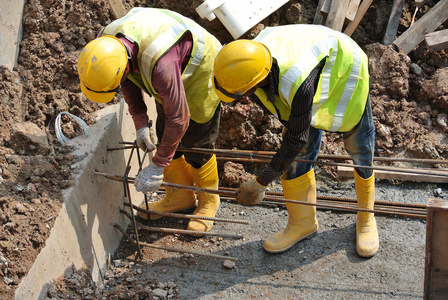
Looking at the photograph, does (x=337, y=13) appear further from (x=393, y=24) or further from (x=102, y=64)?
(x=102, y=64)

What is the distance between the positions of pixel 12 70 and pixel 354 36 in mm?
3762

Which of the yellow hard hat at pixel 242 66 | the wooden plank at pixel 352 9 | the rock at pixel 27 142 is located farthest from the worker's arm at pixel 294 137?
the wooden plank at pixel 352 9

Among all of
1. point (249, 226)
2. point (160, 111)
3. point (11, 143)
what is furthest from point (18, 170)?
point (249, 226)

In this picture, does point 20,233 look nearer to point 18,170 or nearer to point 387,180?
point 18,170

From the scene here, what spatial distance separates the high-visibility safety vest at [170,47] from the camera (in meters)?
3.26

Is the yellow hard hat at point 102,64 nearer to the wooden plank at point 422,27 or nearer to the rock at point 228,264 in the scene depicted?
the rock at point 228,264

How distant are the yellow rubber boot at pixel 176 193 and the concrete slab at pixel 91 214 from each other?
29cm

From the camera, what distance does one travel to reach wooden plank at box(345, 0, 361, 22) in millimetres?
→ 5207

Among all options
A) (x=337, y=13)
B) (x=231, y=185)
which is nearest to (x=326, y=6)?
(x=337, y=13)

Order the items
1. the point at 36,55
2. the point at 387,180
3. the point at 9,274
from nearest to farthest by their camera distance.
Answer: the point at 9,274
the point at 36,55
the point at 387,180

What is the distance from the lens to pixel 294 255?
13.9 feet

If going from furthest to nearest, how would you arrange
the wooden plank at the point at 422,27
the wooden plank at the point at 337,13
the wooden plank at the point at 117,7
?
1. the wooden plank at the point at 422,27
2. the wooden plank at the point at 337,13
3. the wooden plank at the point at 117,7

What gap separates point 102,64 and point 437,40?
3.92 m

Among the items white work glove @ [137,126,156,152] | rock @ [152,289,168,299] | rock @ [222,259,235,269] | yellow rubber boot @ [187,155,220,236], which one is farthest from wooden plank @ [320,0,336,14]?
A: rock @ [152,289,168,299]
